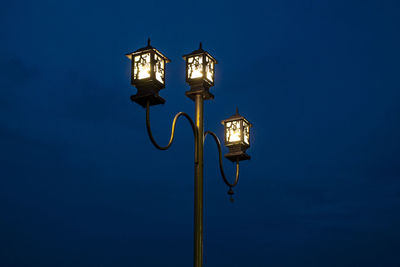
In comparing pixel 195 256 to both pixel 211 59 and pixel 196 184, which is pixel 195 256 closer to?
pixel 196 184

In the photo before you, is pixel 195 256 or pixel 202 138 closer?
pixel 195 256

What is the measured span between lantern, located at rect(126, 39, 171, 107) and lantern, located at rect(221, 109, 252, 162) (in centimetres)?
181

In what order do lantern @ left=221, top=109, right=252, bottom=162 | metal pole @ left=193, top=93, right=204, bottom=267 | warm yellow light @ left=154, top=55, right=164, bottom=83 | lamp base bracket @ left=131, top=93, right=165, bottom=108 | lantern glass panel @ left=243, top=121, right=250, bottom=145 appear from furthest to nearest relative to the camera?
1. lantern glass panel @ left=243, top=121, right=250, bottom=145
2. lantern @ left=221, top=109, right=252, bottom=162
3. warm yellow light @ left=154, top=55, right=164, bottom=83
4. metal pole @ left=193, top=93, right=204, bottom=267
5. lamp base bracket @ left=131, top=93, right=165, bottom=108

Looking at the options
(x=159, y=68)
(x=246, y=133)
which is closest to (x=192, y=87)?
(x=159, y=68)

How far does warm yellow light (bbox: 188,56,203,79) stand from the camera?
5289 millimetres

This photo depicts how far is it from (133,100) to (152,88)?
25 centimetres

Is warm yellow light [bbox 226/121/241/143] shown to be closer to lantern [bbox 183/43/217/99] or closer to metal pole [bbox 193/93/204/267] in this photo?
lantern [bbox 183/43/217/99]

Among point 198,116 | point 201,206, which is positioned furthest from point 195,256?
point 198,116

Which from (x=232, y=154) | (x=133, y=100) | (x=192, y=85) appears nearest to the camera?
(x=133, y=100)

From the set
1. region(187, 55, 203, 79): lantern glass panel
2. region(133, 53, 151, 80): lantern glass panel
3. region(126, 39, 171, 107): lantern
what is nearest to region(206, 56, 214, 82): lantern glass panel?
region(187, 55, 203, 79): lantern glass panel

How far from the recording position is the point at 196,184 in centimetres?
486

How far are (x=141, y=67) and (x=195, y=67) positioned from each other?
81cm

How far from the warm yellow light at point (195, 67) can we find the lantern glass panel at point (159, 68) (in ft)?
1.64

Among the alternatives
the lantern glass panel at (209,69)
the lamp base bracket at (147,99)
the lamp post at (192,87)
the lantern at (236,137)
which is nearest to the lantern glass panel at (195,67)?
the lamp post at (192,87)
